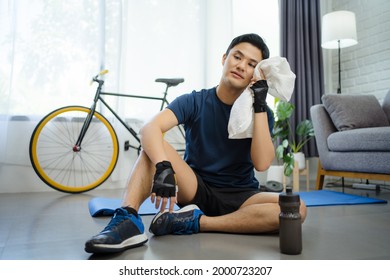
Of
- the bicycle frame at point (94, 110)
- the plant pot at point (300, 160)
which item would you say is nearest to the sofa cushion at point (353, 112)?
the plant pot at point (300, 160)

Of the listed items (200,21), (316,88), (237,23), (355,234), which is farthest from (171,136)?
(355,234)

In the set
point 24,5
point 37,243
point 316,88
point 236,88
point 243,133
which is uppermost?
Result: point 24,5

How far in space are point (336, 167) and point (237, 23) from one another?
184 cm

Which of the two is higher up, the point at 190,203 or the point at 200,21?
the point at 200,21

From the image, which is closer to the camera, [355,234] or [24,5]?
[355,234]

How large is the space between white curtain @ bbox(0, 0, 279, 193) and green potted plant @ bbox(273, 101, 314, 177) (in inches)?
27.6

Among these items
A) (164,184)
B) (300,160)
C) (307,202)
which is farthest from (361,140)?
(164,184)

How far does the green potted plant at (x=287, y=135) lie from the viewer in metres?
3.01

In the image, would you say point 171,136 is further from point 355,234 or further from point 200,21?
point 355,234

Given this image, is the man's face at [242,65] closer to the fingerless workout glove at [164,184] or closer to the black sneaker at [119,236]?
the fingerless workout glove at [164,184]

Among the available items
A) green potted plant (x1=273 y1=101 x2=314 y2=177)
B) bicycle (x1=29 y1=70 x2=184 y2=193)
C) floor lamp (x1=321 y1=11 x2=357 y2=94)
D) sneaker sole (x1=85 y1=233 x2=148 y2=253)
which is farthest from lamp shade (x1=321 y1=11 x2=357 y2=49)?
sneaker sole (x1=85 y1=233 x2=148 y2=253)

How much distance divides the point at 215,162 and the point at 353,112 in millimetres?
1637

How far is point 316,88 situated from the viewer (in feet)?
12.1
